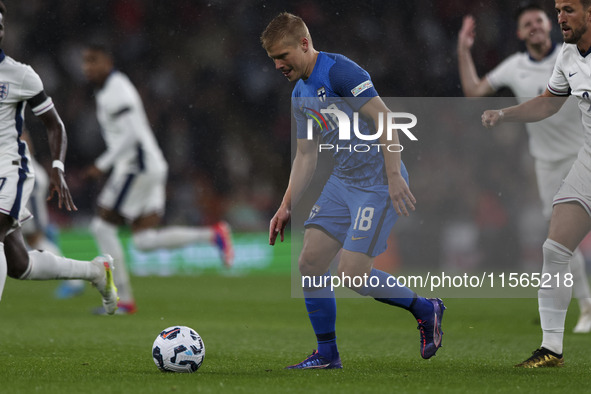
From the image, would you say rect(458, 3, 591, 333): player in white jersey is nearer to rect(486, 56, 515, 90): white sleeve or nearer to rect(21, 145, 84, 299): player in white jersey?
rect(486, 56, 515, 90): white sleeve

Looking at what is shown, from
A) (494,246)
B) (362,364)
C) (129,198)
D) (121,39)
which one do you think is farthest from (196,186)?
(362,364)

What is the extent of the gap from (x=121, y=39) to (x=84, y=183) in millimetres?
2498

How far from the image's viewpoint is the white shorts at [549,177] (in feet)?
25.6

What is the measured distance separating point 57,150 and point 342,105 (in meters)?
1.91

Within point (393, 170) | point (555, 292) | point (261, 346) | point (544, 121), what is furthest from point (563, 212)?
point (544, 121)

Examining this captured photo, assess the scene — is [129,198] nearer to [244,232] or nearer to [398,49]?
[398,49]

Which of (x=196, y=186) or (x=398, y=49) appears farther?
(x=196, y=186)

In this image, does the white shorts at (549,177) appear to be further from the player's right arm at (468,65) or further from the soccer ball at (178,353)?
the soccer ball at (178,353)

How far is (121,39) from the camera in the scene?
1622cm

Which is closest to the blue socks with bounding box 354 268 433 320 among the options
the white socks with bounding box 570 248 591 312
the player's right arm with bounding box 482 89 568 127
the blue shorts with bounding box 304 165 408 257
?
the blue shorts with bounding box 304 165 408 257

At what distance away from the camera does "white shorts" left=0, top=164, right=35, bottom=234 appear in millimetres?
5470

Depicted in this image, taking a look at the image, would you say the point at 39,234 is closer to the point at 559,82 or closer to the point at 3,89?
the point at 3,89

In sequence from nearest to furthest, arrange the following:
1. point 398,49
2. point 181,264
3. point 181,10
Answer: point 398,49 < point 181,264 < point 181,10

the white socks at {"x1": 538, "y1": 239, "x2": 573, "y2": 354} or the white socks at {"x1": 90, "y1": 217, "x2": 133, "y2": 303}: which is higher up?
the white socks at {"x1": 538, "y1": 239, "x2": 573, "y2": 354}
